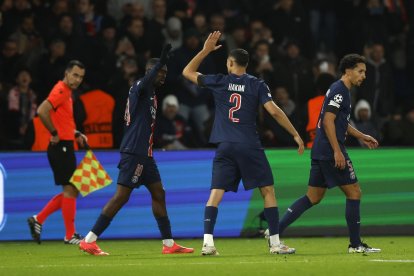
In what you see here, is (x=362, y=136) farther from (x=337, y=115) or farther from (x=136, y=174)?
(x=136, y=174)

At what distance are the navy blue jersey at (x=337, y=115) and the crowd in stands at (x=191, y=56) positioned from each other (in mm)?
4388

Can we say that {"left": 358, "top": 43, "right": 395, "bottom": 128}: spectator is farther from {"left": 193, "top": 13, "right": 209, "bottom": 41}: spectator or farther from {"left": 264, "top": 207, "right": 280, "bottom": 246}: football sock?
{"left": 264, "top": 207, "right": 280, "bottom": 246}: football sock

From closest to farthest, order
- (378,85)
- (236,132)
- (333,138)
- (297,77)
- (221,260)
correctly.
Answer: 1. (221,260)
2. (236,132)
3. (333,138)
4. (297,77)
5. (378,85)

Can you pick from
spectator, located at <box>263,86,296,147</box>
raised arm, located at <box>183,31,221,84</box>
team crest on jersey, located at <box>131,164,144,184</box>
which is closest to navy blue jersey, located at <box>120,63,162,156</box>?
team crest on jersey, located at <box>131,164,144,184</box>

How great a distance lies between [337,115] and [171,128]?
6.38m

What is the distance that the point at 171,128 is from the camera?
61.3ft

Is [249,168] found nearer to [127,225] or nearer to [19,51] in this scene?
[127,225]

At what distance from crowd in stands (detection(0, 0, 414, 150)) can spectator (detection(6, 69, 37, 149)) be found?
16 millimetres

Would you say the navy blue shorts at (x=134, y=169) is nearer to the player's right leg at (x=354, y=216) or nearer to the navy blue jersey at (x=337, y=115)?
the navy blue jersey at (x=337, y=115)

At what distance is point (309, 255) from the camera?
12.5m

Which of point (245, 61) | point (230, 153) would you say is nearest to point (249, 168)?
point (230, 153)

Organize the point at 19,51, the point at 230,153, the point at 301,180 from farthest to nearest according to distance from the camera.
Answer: the point at 19,51
the point at 301,180
the point at 230,153

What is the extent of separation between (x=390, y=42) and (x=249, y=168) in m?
10.5

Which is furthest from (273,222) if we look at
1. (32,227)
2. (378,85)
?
(378,85)
